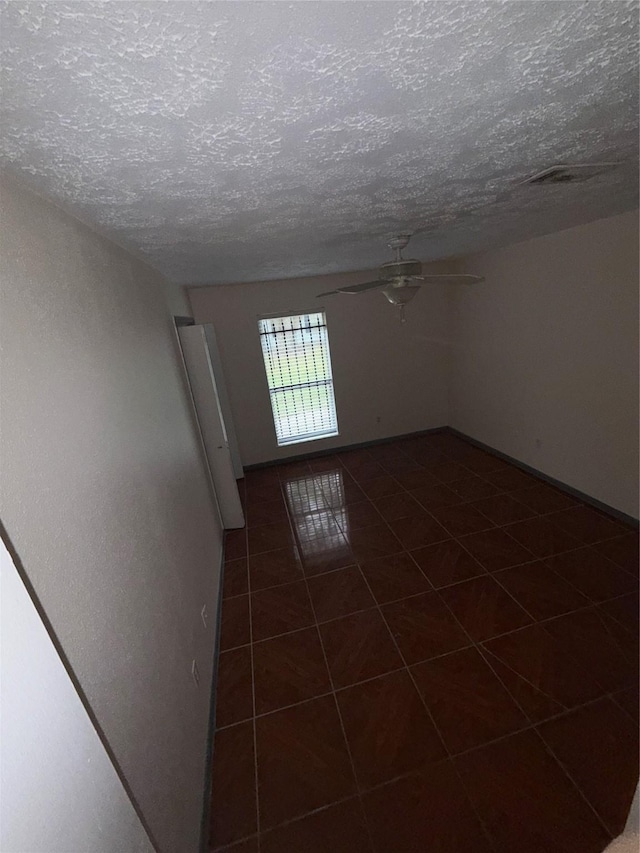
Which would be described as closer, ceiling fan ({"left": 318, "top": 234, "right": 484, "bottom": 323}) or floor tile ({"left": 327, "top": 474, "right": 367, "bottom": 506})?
ceiling fan ({"left": 318, "top": 234, "right": 484, "bottom": 323})

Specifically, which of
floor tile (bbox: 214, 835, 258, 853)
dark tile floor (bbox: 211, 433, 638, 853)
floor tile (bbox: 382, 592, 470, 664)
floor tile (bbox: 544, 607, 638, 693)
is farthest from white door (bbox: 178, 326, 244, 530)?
floor tile (bbox: 544, 607, 638, 693)

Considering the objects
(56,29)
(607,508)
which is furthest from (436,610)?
(56,29)

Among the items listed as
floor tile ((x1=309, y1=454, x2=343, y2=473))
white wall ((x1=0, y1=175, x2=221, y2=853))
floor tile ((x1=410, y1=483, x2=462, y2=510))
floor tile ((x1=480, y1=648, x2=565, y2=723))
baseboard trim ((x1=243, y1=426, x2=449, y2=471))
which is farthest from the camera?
baseboard trim ((x1=243, y1=426, x2=449, y2=471))

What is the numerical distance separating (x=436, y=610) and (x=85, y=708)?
2.27 metres

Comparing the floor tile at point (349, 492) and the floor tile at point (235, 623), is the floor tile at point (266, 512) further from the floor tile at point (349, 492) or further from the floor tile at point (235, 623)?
the floor tile at point (235, 623)

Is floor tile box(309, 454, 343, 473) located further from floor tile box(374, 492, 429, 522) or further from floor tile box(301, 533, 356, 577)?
floor tile box(301, 533, 356, 577)

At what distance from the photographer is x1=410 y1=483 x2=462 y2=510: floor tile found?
386 centimetres

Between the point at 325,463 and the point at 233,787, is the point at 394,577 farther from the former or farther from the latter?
the point at 325,463

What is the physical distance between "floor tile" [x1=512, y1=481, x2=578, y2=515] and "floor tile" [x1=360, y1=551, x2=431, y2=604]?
152cm

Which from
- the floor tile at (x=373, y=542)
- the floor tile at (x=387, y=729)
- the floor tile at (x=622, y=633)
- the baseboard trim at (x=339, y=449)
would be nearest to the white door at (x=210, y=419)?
the floor tile at (x=373, y=542)

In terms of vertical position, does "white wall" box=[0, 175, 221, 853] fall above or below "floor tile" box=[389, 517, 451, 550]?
above

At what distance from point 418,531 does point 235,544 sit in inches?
72.7

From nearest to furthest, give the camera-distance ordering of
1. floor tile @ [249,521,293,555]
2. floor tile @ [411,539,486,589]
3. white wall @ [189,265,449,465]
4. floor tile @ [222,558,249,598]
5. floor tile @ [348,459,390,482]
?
1. floor tile @ [411,539,486,589]
2. floor tile @ [222,558,249,598]
3. floor tile @ [249,521,293,555]
4. floor tile @ [348,459,390,482]
5. white wall @ [189,265,449,465]

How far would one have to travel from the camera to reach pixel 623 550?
2859 millimetres
